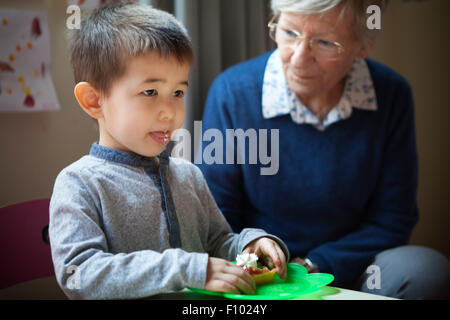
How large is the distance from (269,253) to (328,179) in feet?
0.92

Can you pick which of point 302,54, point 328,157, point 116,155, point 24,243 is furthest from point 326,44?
point 24,243

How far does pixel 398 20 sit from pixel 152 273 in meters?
0.92

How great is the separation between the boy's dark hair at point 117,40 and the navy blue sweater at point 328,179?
248mm

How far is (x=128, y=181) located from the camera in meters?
0.68

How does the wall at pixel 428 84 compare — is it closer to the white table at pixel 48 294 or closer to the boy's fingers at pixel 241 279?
the white table at pixel 48 294

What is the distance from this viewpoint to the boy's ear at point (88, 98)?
67 centimetres

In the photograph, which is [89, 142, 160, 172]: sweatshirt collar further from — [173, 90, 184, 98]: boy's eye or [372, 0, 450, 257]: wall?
[372, 0, 450, 257]: wall

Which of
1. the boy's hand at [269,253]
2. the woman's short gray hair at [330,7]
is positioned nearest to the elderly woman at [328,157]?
the woman's short gray hair at [330,7]

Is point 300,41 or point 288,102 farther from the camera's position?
point 288,102

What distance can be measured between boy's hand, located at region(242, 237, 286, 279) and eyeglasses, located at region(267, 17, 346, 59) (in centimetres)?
38

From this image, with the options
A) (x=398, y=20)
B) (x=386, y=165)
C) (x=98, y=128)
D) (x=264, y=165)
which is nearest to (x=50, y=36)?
(x=98, y=128)

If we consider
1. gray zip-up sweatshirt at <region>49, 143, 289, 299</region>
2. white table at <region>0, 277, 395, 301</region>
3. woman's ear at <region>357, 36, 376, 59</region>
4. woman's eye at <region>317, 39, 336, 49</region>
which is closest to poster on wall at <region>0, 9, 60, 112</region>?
gray zip-up sweatshirt at <region>49, 143, 289, 299</region>

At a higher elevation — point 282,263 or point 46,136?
point 46,136

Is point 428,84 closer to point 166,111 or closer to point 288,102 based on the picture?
point 288,102
